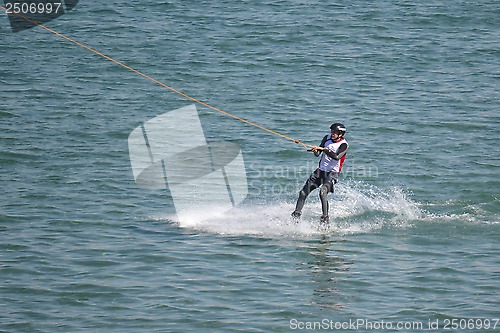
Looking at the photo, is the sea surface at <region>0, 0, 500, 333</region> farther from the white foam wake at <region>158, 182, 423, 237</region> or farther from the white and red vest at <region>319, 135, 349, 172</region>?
the white and red vest at <region>319, 135, 349, 172</region>

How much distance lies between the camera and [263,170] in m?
21.1

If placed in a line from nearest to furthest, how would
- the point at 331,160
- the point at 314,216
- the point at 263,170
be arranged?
the point at 331,160
the point at 314,216
the point at 263,170

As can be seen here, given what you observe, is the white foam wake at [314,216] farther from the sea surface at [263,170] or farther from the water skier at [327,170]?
the water skier at [327,170]

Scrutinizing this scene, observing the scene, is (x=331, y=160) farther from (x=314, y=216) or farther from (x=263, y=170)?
(x=263, y=170)

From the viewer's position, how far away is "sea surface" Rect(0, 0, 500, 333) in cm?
1329

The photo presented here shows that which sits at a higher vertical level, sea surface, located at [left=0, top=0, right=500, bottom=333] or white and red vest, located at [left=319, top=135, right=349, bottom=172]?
white and red vest, located at [left=319, top=135, right=349, bottom=172]

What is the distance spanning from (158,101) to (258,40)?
6835mm

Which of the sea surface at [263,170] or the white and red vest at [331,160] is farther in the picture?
the white and red vest at [331,160]

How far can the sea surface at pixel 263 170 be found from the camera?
1329cm

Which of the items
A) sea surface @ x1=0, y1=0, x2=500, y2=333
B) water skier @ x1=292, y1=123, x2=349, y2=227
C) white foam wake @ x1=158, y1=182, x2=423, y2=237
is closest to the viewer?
sea surface @ x1=0, y1=0, x2=500, y2=333

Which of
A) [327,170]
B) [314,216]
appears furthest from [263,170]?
[327,170]

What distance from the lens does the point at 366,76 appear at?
2864 cm

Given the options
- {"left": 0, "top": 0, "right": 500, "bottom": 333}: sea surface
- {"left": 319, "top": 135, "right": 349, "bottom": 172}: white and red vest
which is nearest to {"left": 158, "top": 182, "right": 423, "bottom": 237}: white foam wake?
{"left": 0, "top": 0, "right": 500, "bottom": 333}: sea surface

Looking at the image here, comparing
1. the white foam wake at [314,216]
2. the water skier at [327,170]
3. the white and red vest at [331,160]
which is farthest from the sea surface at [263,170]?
the white and red vest at [331,160]
